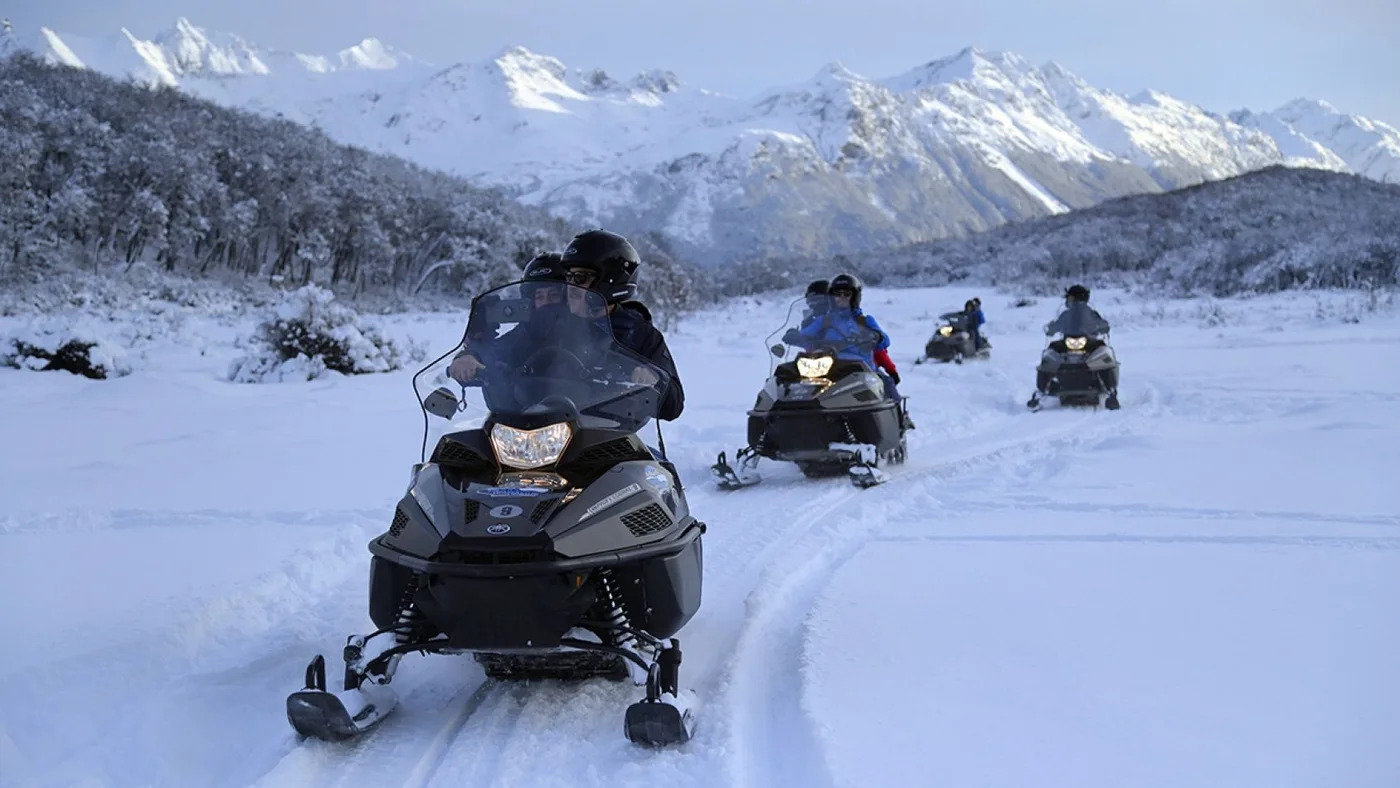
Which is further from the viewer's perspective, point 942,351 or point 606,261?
point 942,351

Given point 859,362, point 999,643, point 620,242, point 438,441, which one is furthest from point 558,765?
point 859,362

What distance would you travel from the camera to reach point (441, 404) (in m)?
4.16

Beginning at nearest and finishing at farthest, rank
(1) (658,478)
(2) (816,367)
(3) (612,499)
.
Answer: (3) (612,499)
(1) (658,478)
(2) (816,367)

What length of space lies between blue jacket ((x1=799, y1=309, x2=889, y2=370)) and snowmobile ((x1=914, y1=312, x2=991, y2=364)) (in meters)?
11.7

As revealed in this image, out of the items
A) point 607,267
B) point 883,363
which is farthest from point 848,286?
point 607,267

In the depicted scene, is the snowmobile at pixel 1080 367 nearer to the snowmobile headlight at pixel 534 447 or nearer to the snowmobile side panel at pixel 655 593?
the snowmobile side panel at pixel 655 593

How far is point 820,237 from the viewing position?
588 feet

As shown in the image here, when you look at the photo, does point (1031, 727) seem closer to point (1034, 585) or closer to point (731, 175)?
point (1034, 585)

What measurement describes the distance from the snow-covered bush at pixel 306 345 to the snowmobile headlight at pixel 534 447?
41.2ft

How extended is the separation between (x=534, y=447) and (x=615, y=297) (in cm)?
143

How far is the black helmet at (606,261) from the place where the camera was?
199 inches

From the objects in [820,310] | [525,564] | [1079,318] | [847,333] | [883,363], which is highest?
[820,310]

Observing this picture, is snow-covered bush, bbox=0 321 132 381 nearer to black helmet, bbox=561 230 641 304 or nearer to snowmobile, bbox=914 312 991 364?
black helmet, bbox=561 230 641 304

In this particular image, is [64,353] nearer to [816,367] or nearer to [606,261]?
[816,367]
